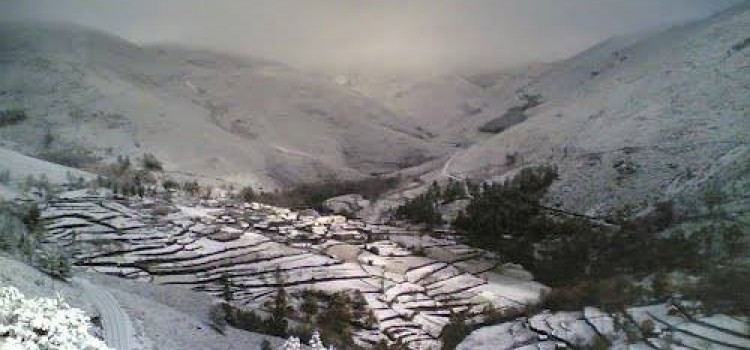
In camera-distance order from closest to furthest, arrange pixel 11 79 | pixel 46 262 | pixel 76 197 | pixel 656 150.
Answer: pixel 46 262 < pixel 76 197 < pixel 656 150 < pixel 11 79

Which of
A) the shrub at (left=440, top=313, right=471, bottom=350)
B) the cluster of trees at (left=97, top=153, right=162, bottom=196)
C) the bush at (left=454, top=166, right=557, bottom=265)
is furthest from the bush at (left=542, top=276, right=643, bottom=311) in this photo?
the cluster of trees at (left=97, top=153, right=162, bottom=196)

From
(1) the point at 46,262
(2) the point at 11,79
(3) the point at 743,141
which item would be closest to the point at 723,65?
(3) the point at 743,141

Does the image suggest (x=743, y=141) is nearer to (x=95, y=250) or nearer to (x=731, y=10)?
(x=95, y=250)

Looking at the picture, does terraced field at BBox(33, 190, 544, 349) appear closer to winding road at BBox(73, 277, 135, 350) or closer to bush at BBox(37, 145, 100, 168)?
winding road at BBox(73, 277, 135, 350)

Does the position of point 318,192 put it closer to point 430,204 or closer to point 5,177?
point 430,204

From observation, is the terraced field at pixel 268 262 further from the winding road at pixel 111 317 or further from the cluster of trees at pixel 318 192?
the cluster of trees at pixel 318 192

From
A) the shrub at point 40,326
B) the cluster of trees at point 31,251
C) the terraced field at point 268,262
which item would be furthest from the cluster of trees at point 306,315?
the shrub at point 40,326

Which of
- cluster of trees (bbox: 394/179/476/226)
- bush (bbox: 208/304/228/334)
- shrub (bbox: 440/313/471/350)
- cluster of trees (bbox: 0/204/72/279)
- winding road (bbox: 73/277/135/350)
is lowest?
shrub (bbox: 440/313/471/350)
